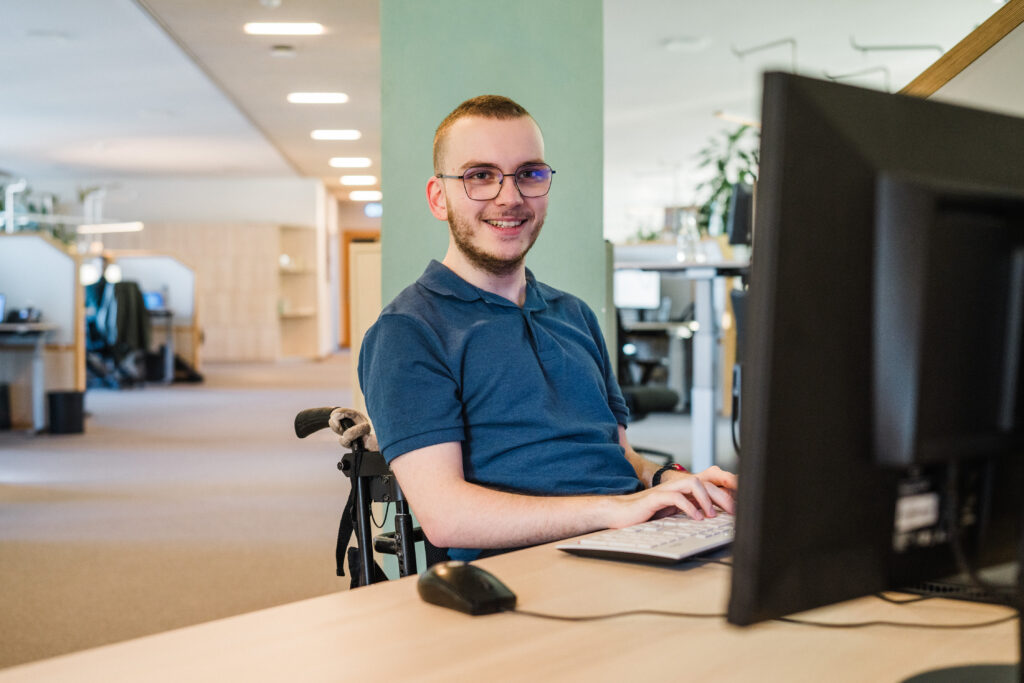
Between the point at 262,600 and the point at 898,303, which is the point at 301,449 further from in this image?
the point at 898,303

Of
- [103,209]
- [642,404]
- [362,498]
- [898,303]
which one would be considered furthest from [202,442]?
[103,209]

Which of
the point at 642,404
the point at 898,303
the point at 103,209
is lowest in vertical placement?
the point at 642,404

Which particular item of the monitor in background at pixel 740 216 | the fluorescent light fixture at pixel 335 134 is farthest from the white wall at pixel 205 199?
the monitor in background at pixel 740 216

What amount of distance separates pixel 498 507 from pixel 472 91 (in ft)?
4.76

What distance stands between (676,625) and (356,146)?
11.9 m

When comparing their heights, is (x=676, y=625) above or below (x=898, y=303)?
below

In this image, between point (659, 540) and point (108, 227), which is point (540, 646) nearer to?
point (659, 540)

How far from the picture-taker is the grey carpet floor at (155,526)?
2920 mm

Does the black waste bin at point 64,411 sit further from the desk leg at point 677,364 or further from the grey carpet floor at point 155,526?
the desk leg at point 677,364

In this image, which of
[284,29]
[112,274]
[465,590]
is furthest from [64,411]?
[465,590]

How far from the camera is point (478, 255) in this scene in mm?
1438

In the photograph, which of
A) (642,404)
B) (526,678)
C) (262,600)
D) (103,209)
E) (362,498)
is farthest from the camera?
(103,209)

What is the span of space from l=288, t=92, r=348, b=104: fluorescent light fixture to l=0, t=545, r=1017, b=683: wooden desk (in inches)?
347

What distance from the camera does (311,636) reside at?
2.57 ft
